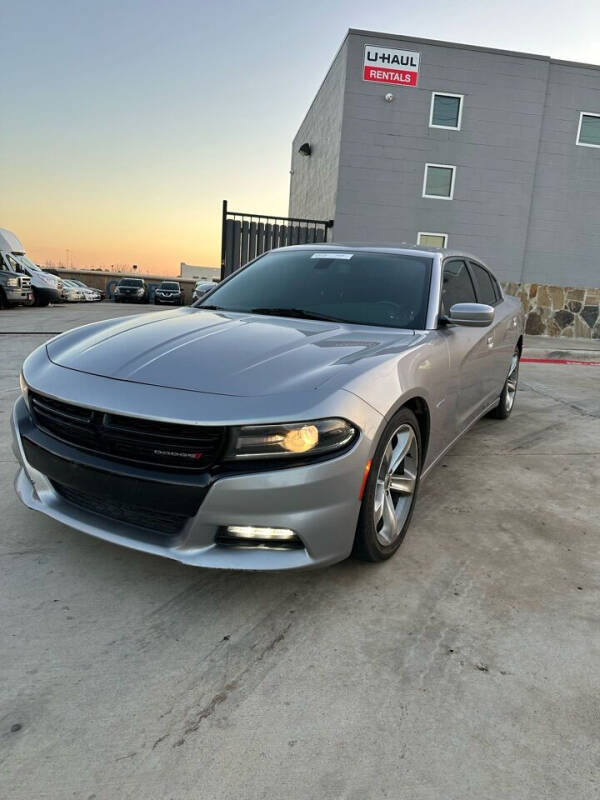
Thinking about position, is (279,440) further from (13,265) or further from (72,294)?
(72,294)

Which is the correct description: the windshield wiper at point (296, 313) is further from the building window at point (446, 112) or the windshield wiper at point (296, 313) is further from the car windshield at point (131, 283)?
the car windshield at point (131, 283)

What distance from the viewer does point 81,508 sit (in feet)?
7.21

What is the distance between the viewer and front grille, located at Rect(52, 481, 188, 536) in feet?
6.55


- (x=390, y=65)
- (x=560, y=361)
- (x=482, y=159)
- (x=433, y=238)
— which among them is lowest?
(x=560, y=361)

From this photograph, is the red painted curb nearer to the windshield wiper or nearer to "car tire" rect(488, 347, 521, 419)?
"car tire" rect(488, 347, 521, 419)

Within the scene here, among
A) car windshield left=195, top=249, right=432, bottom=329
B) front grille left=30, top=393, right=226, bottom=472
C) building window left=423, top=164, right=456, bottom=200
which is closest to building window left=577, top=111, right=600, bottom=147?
building window left=423, top=164, right=456, bottom=200

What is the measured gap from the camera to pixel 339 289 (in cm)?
324

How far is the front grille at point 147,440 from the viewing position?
6.30 ft

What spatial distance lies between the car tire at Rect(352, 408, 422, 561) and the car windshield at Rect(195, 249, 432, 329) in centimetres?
71

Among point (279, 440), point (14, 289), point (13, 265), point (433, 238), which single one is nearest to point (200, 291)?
point (279, 440)

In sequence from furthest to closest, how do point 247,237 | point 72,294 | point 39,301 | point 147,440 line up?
1. point 72,294
2. point 39,301
3. point 247,237
4. point 147,440

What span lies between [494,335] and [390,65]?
11.4m

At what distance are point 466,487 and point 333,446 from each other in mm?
1830

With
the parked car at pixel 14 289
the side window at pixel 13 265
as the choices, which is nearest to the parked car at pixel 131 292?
the side window at pixel 13 265
